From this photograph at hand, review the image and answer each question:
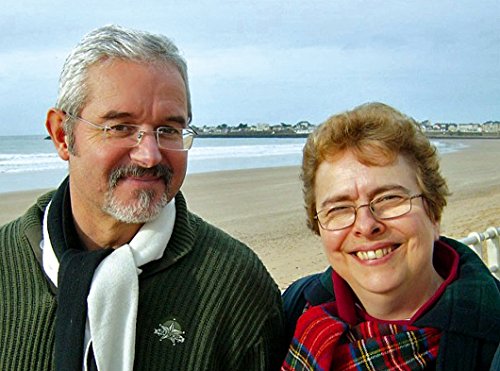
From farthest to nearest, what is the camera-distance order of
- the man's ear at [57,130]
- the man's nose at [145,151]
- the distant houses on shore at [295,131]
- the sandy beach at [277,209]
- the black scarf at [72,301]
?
the distant houses on shore at [295,131]
the sandy beach at [277,209]
the man's ear at [57,130]
the man's nose at [145,151]
the black scarf at [72,301]

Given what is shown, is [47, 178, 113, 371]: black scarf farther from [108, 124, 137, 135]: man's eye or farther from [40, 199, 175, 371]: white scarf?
[108, 124, 137, 135]: man's eye

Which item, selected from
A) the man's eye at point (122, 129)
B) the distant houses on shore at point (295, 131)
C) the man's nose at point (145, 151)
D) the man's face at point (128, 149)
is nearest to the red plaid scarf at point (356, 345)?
the man's face at point (128, 149)

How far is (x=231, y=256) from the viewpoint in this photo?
2.62m

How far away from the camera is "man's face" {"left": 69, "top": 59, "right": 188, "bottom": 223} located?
2.27m

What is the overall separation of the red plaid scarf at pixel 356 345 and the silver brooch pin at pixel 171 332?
475mm

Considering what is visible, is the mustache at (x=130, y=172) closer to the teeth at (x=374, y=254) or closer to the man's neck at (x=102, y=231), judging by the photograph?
the man's neck at (x=102, y=231)

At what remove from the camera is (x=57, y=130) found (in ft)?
8.00

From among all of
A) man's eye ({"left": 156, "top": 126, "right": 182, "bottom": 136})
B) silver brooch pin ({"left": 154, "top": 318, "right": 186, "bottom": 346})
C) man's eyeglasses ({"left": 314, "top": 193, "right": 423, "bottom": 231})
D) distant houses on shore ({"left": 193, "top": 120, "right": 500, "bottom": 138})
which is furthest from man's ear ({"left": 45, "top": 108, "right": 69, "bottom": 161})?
distant houses on shore ({"left": 193, "top": 120, "right": 500, "bottom": 138})

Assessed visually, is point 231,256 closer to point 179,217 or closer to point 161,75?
point 179,217

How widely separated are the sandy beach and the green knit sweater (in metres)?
6.01

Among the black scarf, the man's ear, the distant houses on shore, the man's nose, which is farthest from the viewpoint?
the distant houses on shore

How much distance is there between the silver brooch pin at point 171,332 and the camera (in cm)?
237

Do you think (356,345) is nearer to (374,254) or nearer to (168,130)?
(374,254)

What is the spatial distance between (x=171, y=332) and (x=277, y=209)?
13.9m
